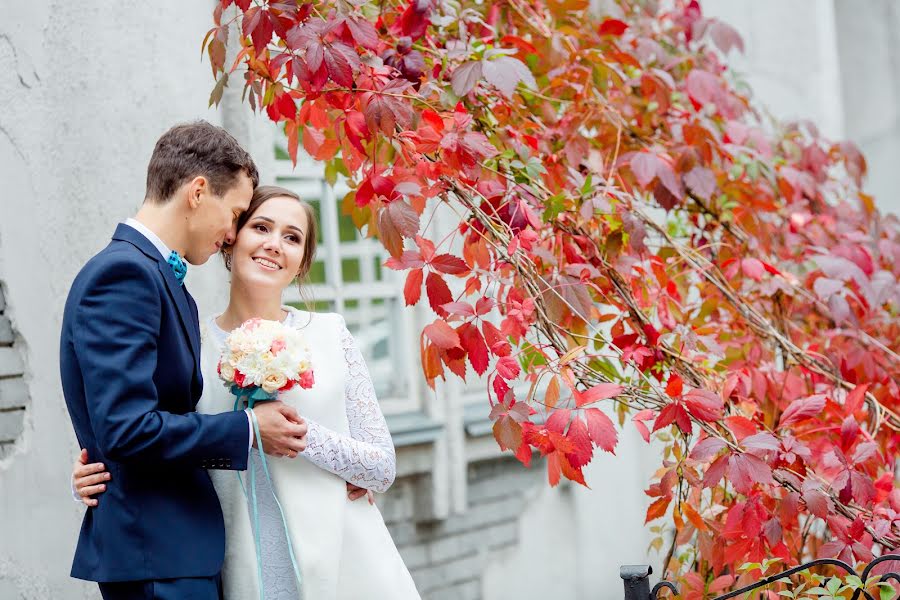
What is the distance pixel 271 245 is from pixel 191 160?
313 mm

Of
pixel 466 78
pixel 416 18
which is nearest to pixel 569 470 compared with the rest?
pixel 466 78

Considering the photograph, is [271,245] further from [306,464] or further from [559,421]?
[559,421]

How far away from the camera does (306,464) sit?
2.44 m

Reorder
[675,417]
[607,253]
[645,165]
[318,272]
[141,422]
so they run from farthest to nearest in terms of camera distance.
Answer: [318,272]
[645,165]
[607,253]
[675,417]
[141,422]

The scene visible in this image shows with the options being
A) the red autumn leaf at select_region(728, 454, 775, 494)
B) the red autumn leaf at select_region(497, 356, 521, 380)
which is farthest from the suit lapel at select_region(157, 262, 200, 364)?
the red autumn leaf at select_region(728, 454, 775, 494)

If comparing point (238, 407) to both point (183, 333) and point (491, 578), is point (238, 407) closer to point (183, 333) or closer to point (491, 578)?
point (183, 333)

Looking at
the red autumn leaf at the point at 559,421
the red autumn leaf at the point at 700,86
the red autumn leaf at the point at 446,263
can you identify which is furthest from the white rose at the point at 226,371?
the red autumn leaf at the point at 700,86

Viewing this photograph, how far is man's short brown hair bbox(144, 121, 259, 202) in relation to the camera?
2.29m

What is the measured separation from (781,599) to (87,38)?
8.73 feet

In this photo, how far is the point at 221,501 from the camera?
2.45m

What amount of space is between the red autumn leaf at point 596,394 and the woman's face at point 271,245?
2.52ft

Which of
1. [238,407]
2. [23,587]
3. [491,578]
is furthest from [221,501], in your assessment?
[491,578]

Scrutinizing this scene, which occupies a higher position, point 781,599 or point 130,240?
point 130,240

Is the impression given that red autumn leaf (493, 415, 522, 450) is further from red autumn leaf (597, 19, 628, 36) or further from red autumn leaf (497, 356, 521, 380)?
red autumn leaf (597, 19, 628, 36)
